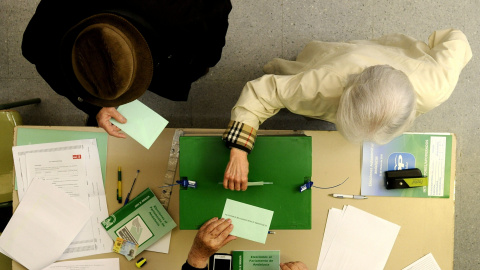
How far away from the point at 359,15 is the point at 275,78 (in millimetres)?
1094

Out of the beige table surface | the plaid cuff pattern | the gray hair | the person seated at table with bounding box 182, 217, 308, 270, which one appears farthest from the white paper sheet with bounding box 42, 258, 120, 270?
the gray hair

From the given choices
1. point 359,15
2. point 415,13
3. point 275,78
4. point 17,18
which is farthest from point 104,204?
point 415,13

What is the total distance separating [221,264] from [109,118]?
677mm

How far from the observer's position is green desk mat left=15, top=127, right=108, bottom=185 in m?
1.28

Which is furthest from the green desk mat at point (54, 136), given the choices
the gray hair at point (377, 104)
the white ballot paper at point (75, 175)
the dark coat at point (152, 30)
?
the gray hair at point (377, 104)

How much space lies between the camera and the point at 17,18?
6.44ft

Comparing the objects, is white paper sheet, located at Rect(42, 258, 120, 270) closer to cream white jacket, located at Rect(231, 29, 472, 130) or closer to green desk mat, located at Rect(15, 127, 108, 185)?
green desk mat, located at Rect(15, 127, 108, 185)

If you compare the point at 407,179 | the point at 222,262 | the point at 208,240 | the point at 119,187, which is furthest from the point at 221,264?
the point at 407,179

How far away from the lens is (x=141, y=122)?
1.12 meters

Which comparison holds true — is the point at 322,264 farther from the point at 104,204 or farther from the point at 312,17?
the point at 312,17

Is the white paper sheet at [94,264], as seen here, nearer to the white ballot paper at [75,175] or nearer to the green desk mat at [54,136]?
the white ballot paper at [75,175]

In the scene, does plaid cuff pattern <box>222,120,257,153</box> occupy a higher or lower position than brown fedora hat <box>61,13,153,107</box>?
lower

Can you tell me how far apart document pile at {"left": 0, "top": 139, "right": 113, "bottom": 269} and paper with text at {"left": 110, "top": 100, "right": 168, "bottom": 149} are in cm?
26

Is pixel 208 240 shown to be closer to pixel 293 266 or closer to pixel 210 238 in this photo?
pixel 210 238
